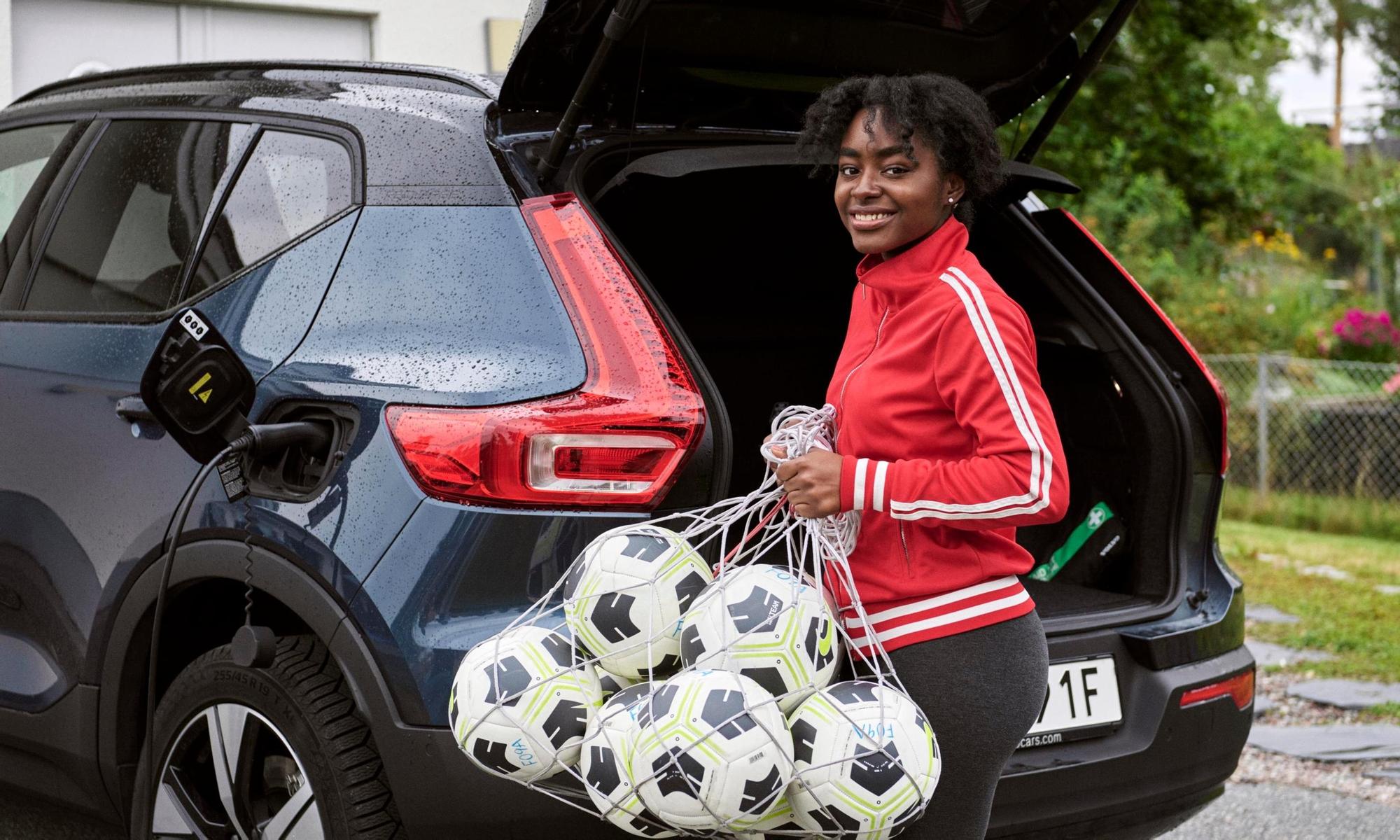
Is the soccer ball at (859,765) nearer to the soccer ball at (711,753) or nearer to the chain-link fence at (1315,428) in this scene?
the soccer ball at (711,753)

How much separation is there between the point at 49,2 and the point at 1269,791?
23.3 ft

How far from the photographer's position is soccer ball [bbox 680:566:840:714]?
1.99 metres

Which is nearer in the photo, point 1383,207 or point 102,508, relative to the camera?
point 102,508

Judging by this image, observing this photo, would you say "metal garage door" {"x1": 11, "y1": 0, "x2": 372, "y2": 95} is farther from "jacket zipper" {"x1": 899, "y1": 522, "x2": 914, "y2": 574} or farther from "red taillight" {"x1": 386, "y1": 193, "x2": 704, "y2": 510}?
"jacket zipper" {"x1": 899, "y1": 522, "x2": 914, "y2": 574}

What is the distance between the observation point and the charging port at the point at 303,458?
8.23ft

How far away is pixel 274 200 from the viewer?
9.52 feet

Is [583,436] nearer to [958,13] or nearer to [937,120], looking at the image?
[937,120]

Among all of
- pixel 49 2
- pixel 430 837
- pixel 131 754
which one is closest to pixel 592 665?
pixel 430 837

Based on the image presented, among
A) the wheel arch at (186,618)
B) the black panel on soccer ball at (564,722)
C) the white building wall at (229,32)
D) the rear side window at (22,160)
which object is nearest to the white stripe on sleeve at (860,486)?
the black panel on soccer ball at (564,722)

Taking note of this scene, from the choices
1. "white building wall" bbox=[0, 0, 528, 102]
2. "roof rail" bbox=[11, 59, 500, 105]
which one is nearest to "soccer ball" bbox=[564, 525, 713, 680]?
"roof rail" bbox=[11, 59, 500, 105]

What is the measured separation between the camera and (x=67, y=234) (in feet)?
11.1

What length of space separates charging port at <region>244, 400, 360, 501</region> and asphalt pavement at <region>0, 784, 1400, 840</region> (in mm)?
1698

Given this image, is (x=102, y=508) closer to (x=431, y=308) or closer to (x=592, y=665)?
(x=431, y=308)

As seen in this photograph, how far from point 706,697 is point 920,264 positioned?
71 centimetres
